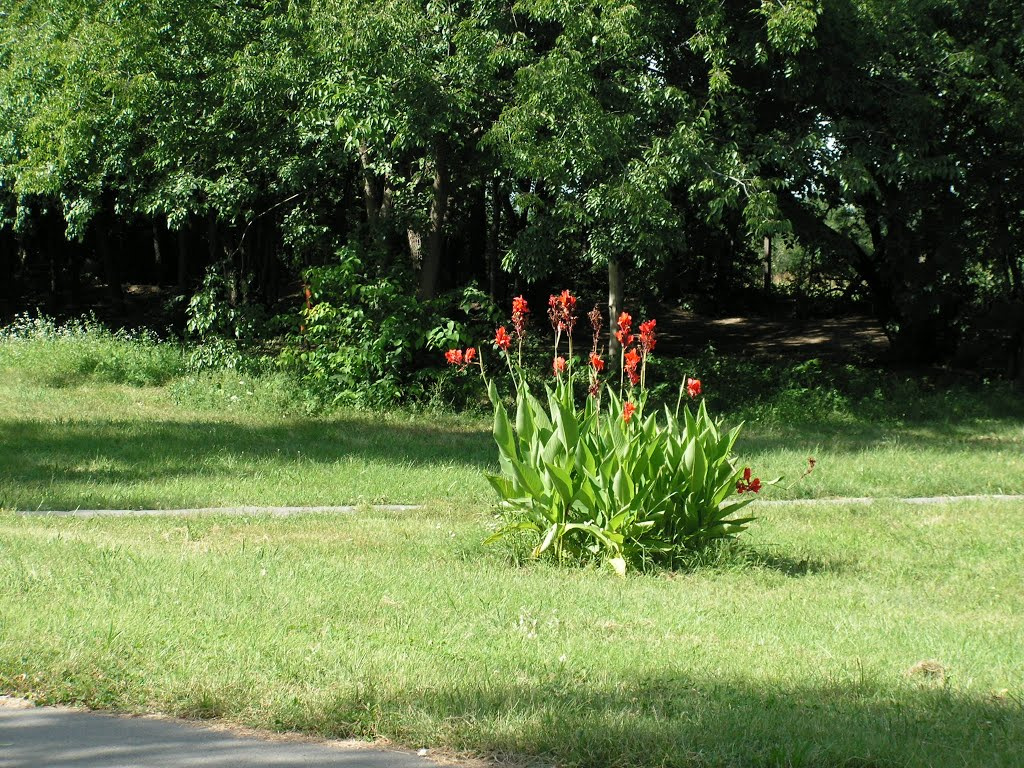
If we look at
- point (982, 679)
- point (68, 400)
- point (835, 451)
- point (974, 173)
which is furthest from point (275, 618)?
point (974, 173)

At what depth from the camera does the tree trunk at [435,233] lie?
17.4 meters

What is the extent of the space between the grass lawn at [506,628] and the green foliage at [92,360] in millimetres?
7630

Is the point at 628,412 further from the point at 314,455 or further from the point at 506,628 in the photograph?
the point at 314,455

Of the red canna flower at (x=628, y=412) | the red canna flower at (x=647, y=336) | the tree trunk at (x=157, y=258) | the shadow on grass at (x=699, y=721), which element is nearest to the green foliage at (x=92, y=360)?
the red canna flower at (x=628, y=412)

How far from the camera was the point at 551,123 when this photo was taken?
47.5 feet

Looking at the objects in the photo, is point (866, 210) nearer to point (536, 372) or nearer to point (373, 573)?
point (536, 372)

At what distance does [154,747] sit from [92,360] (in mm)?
15399

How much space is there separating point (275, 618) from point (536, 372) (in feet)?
44.7

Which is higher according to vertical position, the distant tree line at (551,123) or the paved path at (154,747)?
the distant tree line at (551,123)

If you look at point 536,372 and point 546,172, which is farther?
point 536,372

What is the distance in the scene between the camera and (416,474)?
11.0 meters

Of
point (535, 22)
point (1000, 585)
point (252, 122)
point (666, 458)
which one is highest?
point (535, 22)

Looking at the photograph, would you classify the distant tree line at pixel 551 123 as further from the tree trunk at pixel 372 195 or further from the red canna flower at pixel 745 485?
the red canna flower at pixel 745 485

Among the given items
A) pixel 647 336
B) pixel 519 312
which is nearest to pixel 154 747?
pixel 519 312
